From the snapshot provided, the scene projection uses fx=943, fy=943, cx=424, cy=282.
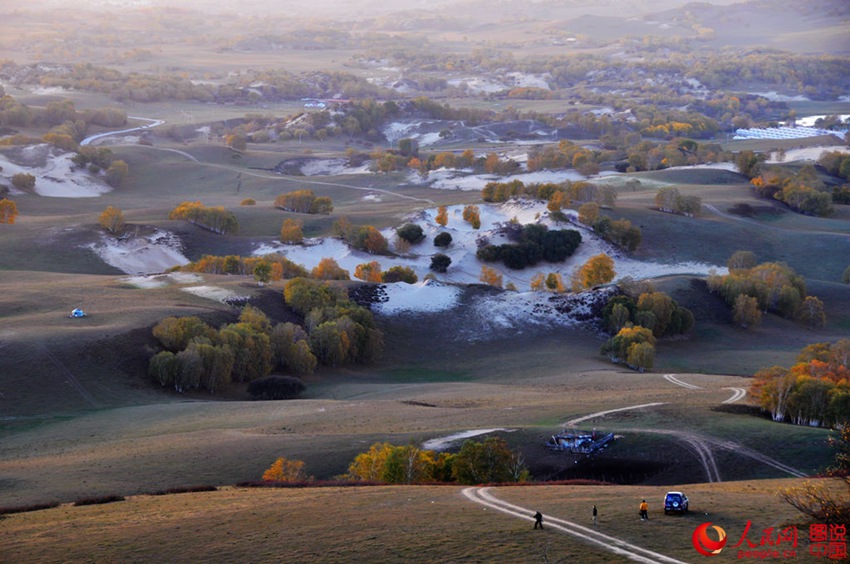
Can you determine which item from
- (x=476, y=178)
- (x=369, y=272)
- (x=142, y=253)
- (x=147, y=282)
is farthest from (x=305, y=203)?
(x=147, y=282)

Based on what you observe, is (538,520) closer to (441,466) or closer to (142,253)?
(441,466)

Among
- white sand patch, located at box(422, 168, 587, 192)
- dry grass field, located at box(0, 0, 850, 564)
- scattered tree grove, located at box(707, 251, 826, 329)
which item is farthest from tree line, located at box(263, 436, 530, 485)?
white sand patch, located at box(422, 168, 587, 192)

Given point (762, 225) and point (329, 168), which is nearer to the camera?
point (762, 225)

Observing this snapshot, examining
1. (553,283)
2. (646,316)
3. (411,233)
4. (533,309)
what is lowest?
(553,283)

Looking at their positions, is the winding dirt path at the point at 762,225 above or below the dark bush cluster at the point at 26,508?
below

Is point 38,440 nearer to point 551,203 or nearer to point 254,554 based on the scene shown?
point 254,554

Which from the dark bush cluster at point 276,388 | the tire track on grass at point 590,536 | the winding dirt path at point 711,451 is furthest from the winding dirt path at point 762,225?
the tire track on grass at point 590,536

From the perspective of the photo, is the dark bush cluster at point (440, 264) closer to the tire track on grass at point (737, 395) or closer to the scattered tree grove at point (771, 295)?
the scattered tree grove at point (771, 295)
